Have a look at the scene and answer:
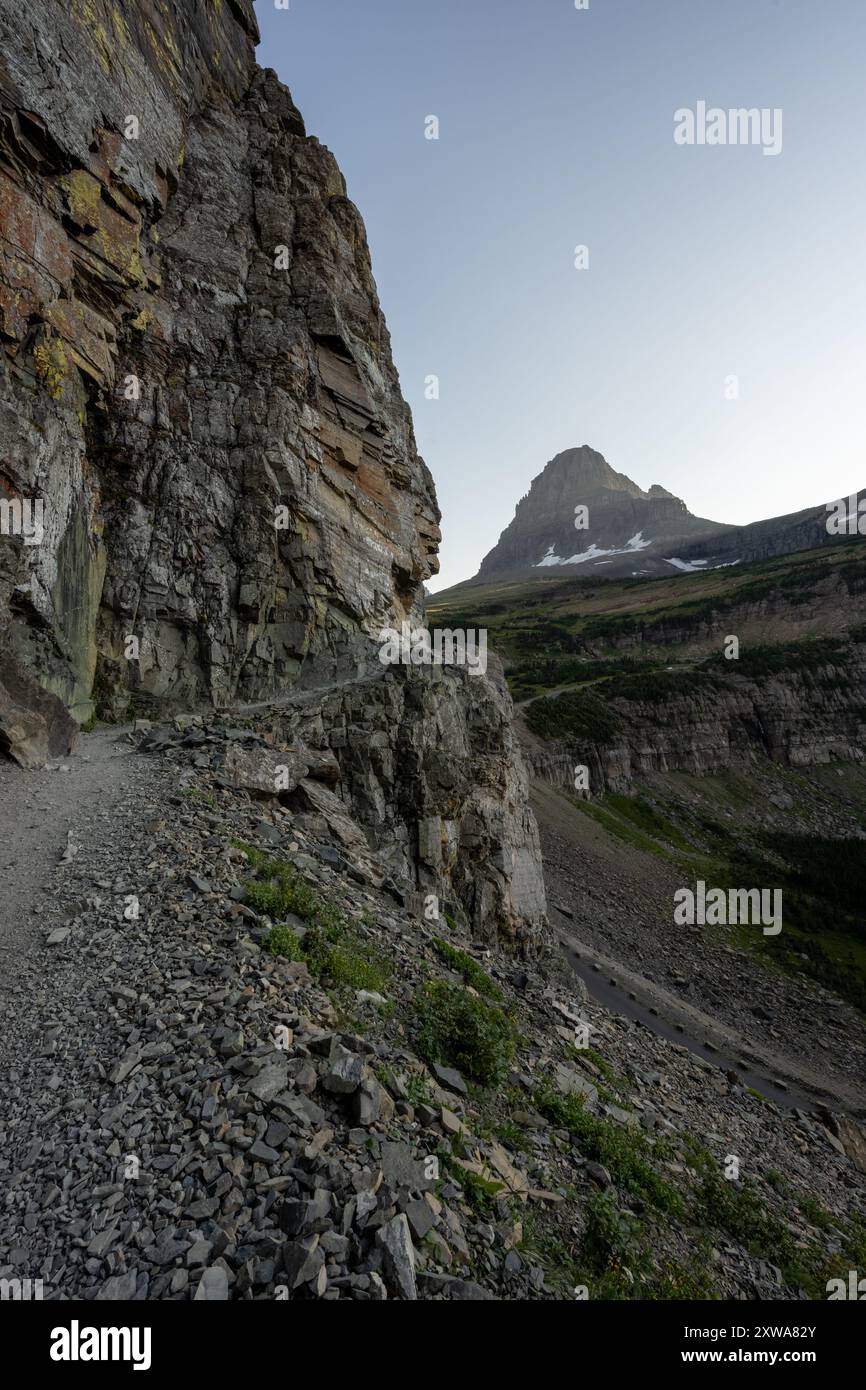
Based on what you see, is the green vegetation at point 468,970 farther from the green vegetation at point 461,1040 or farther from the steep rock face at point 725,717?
the steep rock face at point 725,717

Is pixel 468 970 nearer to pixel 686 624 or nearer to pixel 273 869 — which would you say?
pixel 273 869

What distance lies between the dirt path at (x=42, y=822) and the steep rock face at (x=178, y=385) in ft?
22.8

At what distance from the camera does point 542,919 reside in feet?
95.8

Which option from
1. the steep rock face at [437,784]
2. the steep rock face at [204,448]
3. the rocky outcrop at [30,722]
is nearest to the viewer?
the rocky outcrop at [30,722]

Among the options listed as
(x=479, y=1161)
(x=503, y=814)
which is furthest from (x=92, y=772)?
(x=503, y=814)

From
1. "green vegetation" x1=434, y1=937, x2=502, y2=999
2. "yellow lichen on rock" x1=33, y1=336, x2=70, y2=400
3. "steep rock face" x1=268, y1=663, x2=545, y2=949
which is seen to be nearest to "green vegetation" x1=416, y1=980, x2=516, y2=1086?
"green vegetation" x1=434, y1=937, x2=502, y2=999

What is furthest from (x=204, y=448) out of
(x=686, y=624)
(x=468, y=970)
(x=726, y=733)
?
(x=686, y=624)

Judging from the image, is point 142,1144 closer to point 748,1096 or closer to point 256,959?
point 256,959

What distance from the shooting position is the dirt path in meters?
10.5

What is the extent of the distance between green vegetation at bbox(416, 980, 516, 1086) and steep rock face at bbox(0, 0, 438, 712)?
1886 cm

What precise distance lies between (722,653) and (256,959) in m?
132

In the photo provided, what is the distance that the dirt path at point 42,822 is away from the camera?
1049 centimetres

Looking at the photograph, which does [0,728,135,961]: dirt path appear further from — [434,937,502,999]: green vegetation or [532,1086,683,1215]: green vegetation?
[532,1086,683,1215]: green vegetation

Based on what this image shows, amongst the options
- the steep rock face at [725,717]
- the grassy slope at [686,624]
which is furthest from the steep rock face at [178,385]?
the grassy slope at [686,624]
